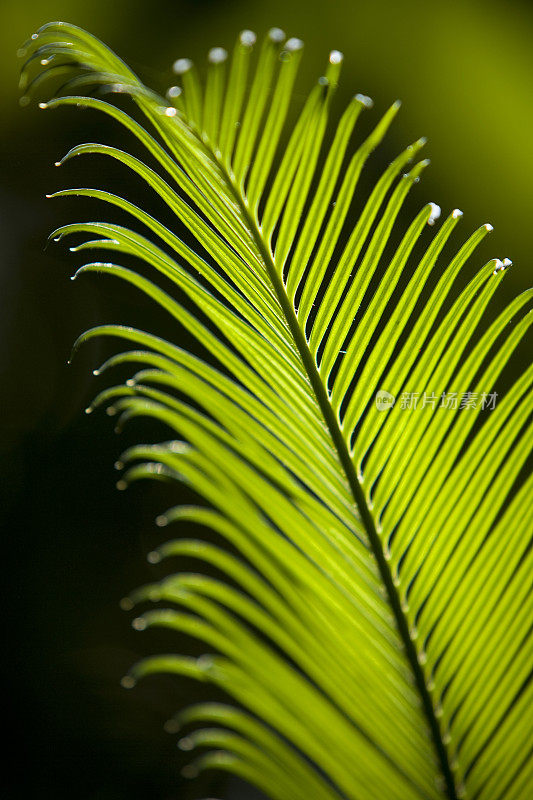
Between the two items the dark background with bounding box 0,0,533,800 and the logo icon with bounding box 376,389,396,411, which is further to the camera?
the dark background with bounding box 0,0,533,800

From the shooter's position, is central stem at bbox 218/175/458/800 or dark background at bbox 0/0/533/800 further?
dark background at bbox 0/0/533/800

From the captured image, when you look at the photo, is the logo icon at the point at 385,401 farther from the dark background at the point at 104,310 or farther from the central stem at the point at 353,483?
the dark background at the point at 104,310

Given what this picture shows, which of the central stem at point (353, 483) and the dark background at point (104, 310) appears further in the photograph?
the dark background at point (104, 310)

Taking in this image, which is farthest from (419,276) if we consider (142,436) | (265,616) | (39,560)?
(39,560)

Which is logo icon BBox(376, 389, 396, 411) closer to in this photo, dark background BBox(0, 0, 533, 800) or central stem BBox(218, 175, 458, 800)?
central stem BBox(218, 175, 458, 800)

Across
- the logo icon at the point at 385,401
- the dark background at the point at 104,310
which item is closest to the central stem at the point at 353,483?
the logo icon at the point at 385,401

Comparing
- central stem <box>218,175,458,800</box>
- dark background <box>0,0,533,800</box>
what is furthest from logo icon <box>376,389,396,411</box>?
dark background <box>0,0,533,800</box>
